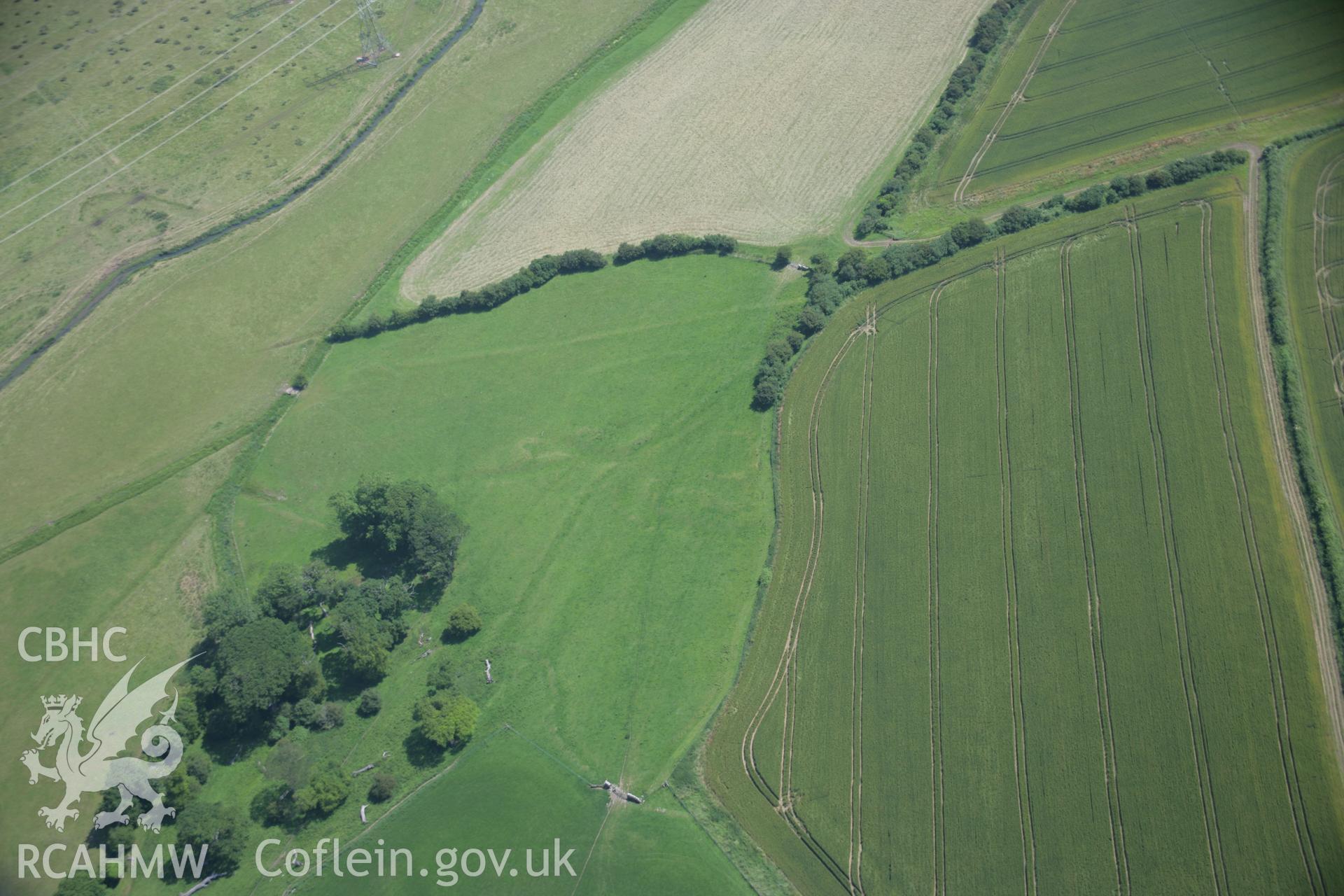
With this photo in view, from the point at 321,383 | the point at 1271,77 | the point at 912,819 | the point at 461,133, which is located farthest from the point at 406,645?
the point at 1271,77

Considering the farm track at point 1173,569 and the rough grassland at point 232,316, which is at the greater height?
the rough grassland at point 232,316

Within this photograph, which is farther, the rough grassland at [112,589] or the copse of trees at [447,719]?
the rough grassland at [112,589]

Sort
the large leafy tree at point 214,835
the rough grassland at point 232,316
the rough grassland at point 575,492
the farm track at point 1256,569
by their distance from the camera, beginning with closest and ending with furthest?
the farm track at point 1256,569 < the large leafy tree at point 214,835 < the rough grassland at point 575,492 < the rough grassland at point 232,316

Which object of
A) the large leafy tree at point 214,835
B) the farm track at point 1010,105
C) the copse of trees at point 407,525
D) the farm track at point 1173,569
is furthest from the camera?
the farm track at point 1010,105

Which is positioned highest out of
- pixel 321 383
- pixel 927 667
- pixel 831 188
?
pixel 831 188

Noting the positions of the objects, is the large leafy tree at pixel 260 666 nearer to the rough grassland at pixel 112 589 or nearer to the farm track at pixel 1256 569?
the rough grassland at pixel 112 589

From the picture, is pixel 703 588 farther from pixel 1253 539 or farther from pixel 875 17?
pixel 875 17

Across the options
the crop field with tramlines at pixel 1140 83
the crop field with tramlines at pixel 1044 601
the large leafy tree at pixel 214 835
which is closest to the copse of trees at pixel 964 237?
the crop field with tramlines at pixel 1044 601
